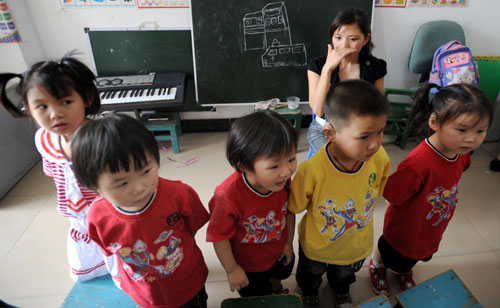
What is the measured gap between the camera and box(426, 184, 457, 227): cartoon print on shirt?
46.4 inches

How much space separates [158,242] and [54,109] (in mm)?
578

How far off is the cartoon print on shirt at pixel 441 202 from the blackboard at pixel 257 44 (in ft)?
5.69

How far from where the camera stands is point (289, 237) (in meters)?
1.20

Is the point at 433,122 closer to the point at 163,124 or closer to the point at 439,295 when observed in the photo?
the point at 439,295

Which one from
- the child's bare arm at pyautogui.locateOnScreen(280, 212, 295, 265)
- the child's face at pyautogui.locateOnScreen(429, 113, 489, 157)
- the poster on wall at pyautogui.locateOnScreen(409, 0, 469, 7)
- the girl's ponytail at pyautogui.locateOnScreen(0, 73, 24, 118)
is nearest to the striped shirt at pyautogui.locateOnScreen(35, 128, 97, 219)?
the girl's ponytail at pyautogui.locateOnScreen(0, 73, 24, 118)

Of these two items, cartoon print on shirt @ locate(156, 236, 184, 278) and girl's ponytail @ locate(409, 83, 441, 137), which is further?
girl's ponytail @ locate(409, 83, 441, 137)

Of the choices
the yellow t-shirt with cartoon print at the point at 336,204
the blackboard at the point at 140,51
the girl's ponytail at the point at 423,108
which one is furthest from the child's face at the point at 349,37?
the blackboard at the point at 140,51

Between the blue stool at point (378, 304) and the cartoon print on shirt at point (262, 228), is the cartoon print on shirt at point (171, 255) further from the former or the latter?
the blue stool at point (378, 304)

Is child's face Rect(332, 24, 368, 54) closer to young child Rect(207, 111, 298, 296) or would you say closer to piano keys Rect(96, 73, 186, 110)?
young child Rect(207, 111, 298, 296)

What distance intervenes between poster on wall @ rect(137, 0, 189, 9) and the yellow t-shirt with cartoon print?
6.72 ft

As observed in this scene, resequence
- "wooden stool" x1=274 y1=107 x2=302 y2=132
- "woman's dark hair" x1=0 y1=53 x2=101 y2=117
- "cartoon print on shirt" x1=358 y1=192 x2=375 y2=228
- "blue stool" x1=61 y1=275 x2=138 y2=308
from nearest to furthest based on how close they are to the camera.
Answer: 1. "woman's dark hair" x1=0 y1=53 x2=101 y2=117
2. "cartoon print on shirt" x1=358 y1=192 x2=375 y2=228
3. "blue stool" x1=61 y1=275 x2=138 y2=308
4. "wooden stool" x1=274 y1=107 x2=302 y2=132

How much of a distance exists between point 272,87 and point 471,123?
1846mm

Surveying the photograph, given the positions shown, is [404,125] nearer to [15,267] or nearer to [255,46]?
[255,46]

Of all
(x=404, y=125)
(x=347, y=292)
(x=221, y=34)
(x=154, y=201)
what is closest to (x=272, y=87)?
(x=221, y=34)
